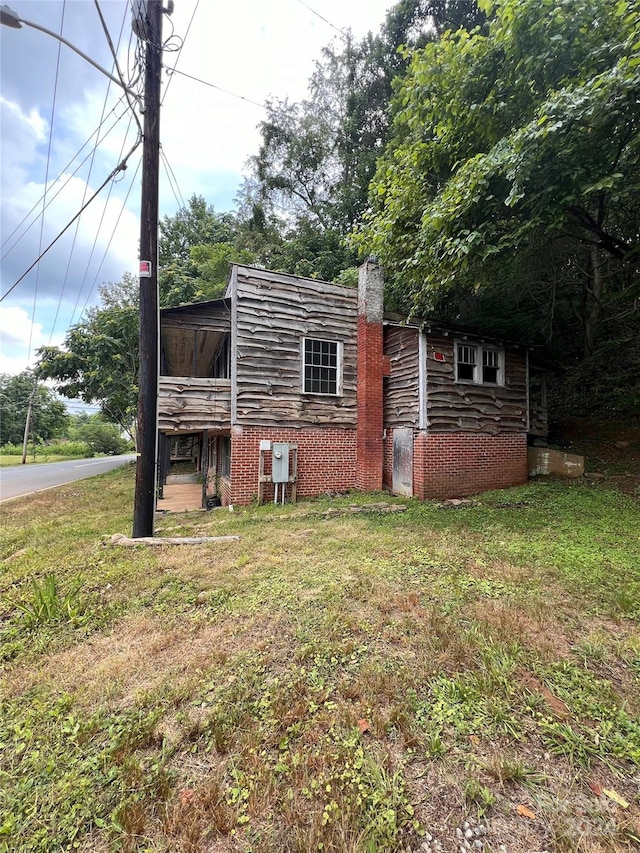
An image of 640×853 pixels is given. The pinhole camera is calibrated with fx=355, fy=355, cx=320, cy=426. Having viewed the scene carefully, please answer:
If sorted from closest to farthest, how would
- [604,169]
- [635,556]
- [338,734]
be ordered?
[338,734] < [635,556] < [604,169]

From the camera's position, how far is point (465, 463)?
9469 millimetres

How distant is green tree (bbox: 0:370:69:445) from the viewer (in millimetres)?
42750

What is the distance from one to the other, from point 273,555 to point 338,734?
3159 mm

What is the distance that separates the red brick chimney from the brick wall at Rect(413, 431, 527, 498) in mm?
1184

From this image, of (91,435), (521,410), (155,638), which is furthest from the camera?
(91,435)

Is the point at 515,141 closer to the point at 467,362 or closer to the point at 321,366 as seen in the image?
the point at 467,362

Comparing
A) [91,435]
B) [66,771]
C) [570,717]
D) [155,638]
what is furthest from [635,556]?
[91,435]

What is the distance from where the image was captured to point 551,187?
5.40 metres

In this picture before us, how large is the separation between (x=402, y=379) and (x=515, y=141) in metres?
5.29

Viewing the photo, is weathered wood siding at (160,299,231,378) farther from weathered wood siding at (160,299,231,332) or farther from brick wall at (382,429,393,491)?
brick wall at (382,429,393,491)

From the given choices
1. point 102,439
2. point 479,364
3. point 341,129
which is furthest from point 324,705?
point 102,439

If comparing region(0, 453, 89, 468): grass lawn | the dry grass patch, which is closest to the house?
the dry grass patch

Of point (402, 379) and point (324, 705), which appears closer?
point (324, 705)

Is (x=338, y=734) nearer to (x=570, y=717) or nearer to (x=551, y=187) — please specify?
(x=570, y=717)
